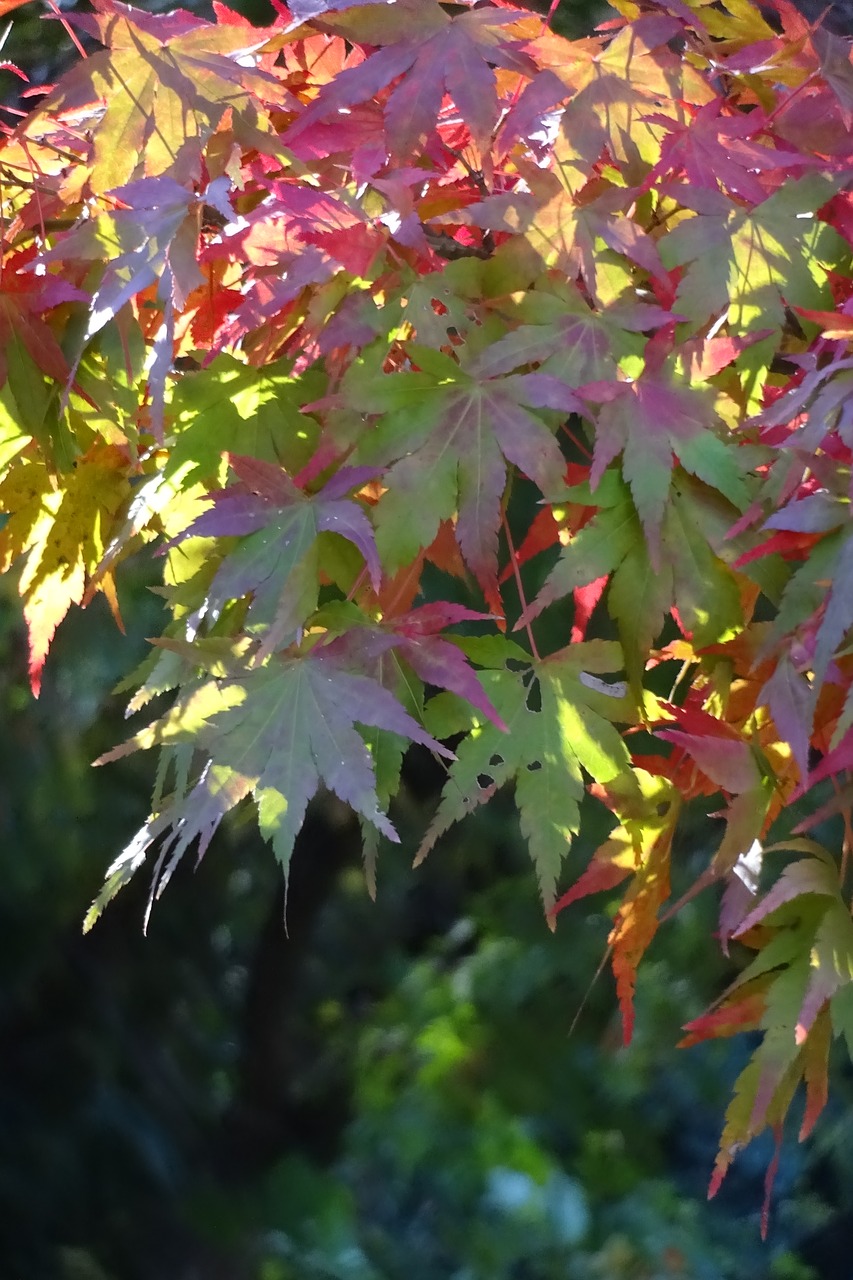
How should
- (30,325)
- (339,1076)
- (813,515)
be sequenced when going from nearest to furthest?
(813,515) < (30,325) < (339,1076)

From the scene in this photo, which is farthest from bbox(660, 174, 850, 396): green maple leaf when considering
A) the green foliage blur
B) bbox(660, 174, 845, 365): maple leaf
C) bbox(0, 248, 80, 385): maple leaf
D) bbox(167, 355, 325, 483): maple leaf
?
the green foliage blur

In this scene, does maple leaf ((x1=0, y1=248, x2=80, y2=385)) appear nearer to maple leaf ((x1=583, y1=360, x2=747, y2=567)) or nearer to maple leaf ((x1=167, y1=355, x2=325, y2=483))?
maple leaf ((x1=167, y1=355, x2=325, y2=483))

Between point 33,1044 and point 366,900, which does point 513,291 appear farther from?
point 33,1044

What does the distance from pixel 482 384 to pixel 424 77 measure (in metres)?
0.15

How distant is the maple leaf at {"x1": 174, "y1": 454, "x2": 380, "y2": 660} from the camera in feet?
1.82

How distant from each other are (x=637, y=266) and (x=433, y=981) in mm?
1714

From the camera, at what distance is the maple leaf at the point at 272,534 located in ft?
1.82

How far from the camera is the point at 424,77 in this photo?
21.9 inches

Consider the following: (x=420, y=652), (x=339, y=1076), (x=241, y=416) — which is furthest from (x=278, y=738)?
(x=339, y=1076)

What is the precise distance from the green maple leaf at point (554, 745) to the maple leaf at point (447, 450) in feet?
0.33

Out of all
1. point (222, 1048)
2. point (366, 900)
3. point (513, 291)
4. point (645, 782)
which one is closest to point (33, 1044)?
point (222, 1048)

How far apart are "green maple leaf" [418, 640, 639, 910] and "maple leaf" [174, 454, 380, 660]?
0.13 meters

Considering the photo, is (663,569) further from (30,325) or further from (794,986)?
(30,325)

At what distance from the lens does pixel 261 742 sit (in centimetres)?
56
